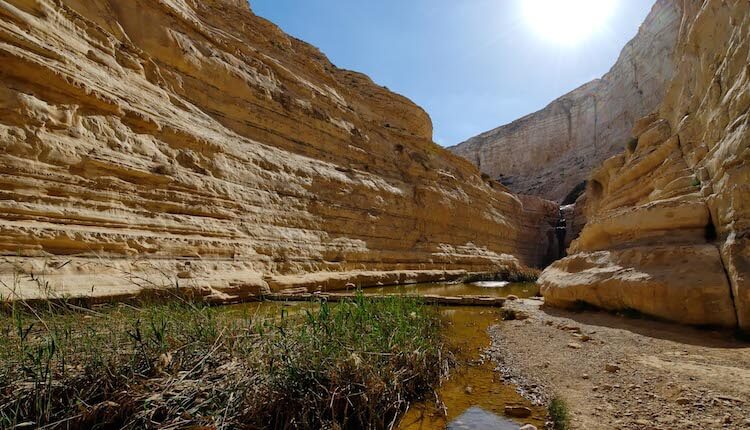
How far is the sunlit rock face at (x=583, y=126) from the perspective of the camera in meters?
36.0

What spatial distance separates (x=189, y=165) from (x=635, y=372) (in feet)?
39.5

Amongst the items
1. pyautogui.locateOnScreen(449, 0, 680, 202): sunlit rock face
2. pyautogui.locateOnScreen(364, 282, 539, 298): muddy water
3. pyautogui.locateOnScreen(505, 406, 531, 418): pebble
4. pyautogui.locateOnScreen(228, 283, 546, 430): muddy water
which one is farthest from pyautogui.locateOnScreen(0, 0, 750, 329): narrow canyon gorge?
pyautogui.locateOnScreen(449, 0, 680, 202): sunlit rock face

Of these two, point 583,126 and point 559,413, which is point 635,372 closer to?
point 559,413

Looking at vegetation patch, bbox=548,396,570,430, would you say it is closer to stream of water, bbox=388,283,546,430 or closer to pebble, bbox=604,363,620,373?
stream of water, bbox=388,283,546,430

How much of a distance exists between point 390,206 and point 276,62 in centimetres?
955

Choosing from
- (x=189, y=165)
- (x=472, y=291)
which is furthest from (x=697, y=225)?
(x=189, y=165)

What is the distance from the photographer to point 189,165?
36.1ft

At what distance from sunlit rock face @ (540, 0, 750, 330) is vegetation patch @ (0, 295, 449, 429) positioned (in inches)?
170

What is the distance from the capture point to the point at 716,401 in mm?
2633

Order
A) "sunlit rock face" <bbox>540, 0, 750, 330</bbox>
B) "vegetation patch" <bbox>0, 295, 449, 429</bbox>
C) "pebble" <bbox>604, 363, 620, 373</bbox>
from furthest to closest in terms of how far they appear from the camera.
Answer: "sunlit rock face" <bbox>540, 0, 750, 330</bbox> < "pebble" <bbox>604, 363, 620, 373</bbox> < "vegetation patch" <bbox>0, 295, 449, 429</bbox>

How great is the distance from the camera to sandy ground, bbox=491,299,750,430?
101 inches

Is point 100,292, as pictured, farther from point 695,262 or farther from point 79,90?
point 695,262

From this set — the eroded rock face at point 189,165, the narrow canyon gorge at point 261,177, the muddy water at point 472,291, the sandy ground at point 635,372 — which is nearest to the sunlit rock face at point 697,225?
the narrow canyon gorge at point 261,177

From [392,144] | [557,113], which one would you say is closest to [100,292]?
[392,144]
